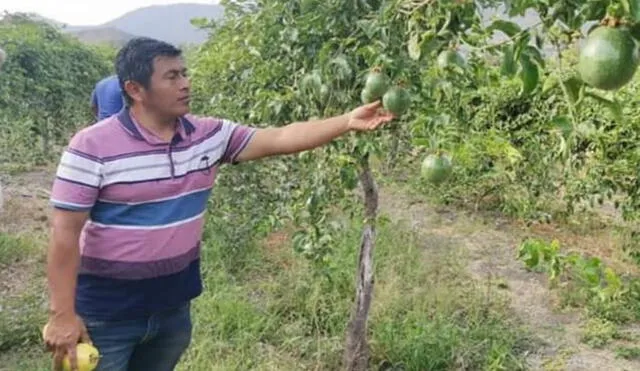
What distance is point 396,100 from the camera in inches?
56.7

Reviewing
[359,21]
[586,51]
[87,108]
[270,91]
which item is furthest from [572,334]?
[87,108]

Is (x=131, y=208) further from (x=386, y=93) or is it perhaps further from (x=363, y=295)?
(x=363, y=295)

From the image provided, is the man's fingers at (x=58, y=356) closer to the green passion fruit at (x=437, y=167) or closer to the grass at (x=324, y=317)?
the green passion fruit at (x=437, y=167)

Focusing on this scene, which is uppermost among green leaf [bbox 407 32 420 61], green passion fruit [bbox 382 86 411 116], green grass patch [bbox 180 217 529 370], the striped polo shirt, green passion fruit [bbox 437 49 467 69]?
green leaf [bbox 407 32 420 61]

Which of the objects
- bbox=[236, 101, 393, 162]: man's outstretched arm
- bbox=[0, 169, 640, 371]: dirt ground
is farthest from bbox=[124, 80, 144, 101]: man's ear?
bbox=[0, 169, 640, 371]: dirt ground

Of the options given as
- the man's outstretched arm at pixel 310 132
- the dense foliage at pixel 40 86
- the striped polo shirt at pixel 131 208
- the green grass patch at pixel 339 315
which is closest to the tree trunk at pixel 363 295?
the green grass patch at pixel 339 315

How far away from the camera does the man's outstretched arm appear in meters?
1.62

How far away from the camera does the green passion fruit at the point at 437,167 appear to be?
4.40 feet

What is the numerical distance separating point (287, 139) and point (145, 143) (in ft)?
1.15

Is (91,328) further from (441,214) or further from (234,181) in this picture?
(441,214)

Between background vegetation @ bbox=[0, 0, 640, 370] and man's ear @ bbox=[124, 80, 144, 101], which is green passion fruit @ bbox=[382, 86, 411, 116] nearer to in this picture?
background vegetation @ bbox=[0, 0, 640, 370]

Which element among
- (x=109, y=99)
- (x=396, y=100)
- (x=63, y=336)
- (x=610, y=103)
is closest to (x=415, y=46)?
(x=396, y=100)

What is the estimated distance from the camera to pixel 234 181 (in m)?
3.60

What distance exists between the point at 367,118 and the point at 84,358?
0.80m
